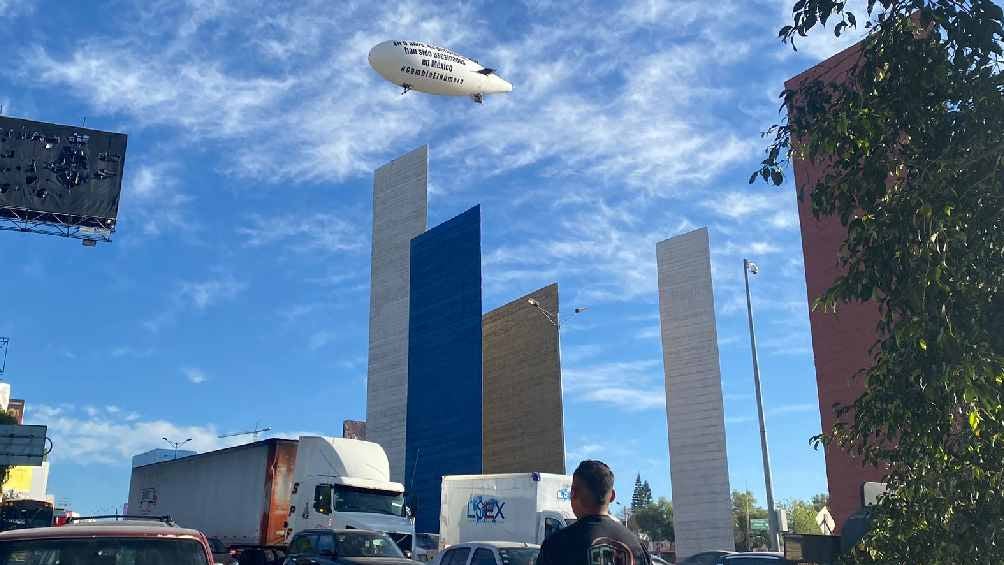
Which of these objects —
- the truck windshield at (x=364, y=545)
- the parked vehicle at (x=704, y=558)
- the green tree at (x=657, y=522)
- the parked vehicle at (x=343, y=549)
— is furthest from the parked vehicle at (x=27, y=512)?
the green tree at (x=657, y=522)

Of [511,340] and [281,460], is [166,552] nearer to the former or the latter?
[281,460]

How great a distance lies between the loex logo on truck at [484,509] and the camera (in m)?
24.0

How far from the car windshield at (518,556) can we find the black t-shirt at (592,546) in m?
10.7

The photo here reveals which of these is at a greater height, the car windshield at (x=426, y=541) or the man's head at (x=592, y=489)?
the man's head at (x=592, y=489)

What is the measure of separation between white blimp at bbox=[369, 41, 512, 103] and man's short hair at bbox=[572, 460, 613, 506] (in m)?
41.8

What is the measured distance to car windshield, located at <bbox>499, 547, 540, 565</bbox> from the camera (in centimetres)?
1434

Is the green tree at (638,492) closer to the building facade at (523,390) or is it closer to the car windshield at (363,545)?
the building facade at (523,390)

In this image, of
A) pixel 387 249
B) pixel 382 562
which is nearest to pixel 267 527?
pixel 382 562

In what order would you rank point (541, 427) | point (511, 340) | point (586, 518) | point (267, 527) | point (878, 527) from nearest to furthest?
point (586, 518), point (878, 527), point (267, 527), point (541, 427), point (511, 340)

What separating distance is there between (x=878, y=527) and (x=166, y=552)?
539 centimetres

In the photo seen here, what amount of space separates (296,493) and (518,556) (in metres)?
10.6

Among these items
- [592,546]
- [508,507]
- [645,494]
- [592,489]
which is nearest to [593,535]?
[592,546]

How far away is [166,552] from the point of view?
6867 millimetres

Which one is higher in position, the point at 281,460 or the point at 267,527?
the point at 281,460
